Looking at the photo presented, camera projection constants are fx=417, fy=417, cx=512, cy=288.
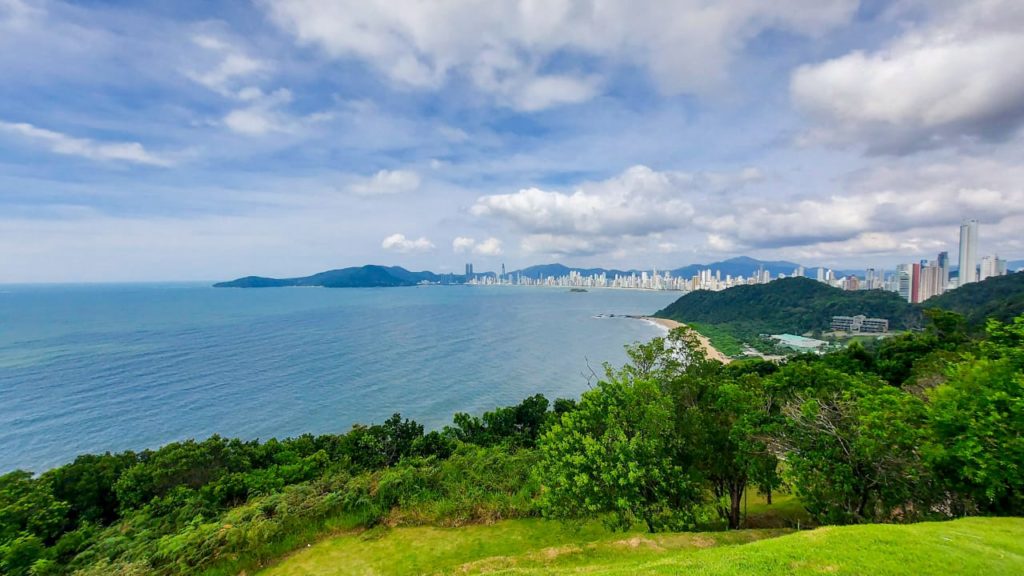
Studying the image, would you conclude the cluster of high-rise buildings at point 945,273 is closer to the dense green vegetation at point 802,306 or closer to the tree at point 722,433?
the dense green vegetation at point 802,306

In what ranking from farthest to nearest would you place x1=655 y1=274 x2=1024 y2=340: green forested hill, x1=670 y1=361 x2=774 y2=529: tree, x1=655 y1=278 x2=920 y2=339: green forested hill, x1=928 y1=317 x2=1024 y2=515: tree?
1. x1=655 y1=278 x2=920 y2=339: green forested hill
2. x1=655 y1=274 x2=1024 y2=340: green forested hill
3. x1=670 y1=361 x2=774 y2=529: tree
4. x1=928 y1=317 x2=1024 y2=515: tree

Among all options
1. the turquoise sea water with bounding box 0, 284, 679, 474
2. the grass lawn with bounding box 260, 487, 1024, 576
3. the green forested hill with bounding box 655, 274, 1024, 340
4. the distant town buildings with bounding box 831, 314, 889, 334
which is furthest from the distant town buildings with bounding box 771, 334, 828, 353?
the grass lawn with bounding box 260, 487, 1024, 576

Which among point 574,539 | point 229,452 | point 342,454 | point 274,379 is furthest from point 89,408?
point 574,539

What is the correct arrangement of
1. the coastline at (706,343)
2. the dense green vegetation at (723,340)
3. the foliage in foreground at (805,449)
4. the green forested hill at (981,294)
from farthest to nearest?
the green forested hill at (981,294), the dense green vegetation at (723,340), the coastline at (706,343), the foliage in foreground at (805,449)

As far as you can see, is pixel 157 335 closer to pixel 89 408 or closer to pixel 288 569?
pixel 89 408

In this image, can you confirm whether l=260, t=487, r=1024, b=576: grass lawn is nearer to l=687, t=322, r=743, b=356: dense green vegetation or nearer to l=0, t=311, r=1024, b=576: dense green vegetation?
l=0, t=311, r=1024, b=576: dense green vegetation

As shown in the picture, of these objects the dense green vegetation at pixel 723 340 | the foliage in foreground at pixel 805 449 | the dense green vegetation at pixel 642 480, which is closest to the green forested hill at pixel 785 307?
the dense green vegetation at pixel 723 340
